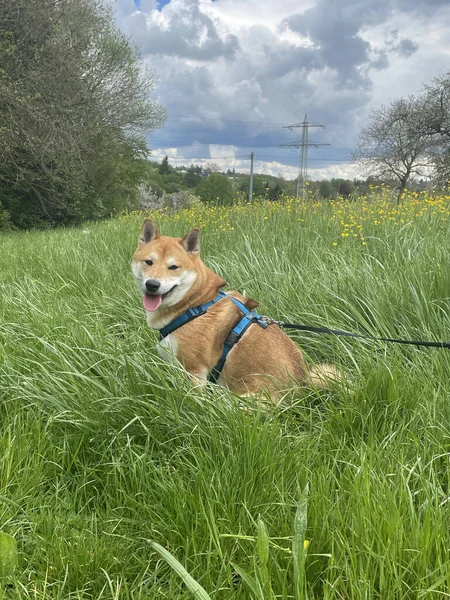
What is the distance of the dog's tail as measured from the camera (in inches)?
86.7

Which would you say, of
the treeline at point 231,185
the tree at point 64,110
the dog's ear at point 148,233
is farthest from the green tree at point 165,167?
the dog's ear at point 148,233

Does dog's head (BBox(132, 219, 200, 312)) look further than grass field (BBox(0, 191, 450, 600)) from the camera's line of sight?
Yes

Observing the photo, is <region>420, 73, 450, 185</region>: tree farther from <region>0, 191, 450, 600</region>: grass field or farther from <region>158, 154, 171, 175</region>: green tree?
<region>158, 154, 171, 175</region>: green tree

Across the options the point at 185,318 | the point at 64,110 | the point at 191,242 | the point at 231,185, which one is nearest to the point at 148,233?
the point at 191,242

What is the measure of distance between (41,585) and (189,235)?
213cm

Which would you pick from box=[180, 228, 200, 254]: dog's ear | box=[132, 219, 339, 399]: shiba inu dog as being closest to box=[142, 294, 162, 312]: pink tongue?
box=[132, 219, 339, 399]: shiba inu dog

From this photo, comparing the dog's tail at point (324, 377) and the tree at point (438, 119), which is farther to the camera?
the tree at point (438, 119)

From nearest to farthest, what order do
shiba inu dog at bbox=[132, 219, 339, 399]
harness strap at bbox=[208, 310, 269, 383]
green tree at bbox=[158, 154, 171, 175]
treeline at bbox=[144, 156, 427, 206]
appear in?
shiba inu dog at bbox=[132, 219, 339, 399] < harness strap at bbox=[208, 310, 269, 383] < treeline at bbox=[144, 156, 427, 206] < green tree at bbox=[158, 154, 171, 175]

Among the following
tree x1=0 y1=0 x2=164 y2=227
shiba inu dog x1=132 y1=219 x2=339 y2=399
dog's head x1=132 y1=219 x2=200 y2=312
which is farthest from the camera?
tree x1=0 y1=0 x2=164 y2=227

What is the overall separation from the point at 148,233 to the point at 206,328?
91 centimetres

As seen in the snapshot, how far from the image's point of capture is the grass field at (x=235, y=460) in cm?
120

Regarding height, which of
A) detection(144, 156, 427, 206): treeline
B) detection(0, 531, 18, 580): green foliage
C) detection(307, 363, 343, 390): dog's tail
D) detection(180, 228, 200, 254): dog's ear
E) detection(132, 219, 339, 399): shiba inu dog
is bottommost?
detection(0, 531, 18, 580): green foliage

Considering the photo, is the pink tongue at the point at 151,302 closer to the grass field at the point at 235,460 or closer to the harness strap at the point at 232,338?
the grass field at the point at 235,460

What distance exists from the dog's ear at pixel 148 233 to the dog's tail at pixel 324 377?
1.47m
